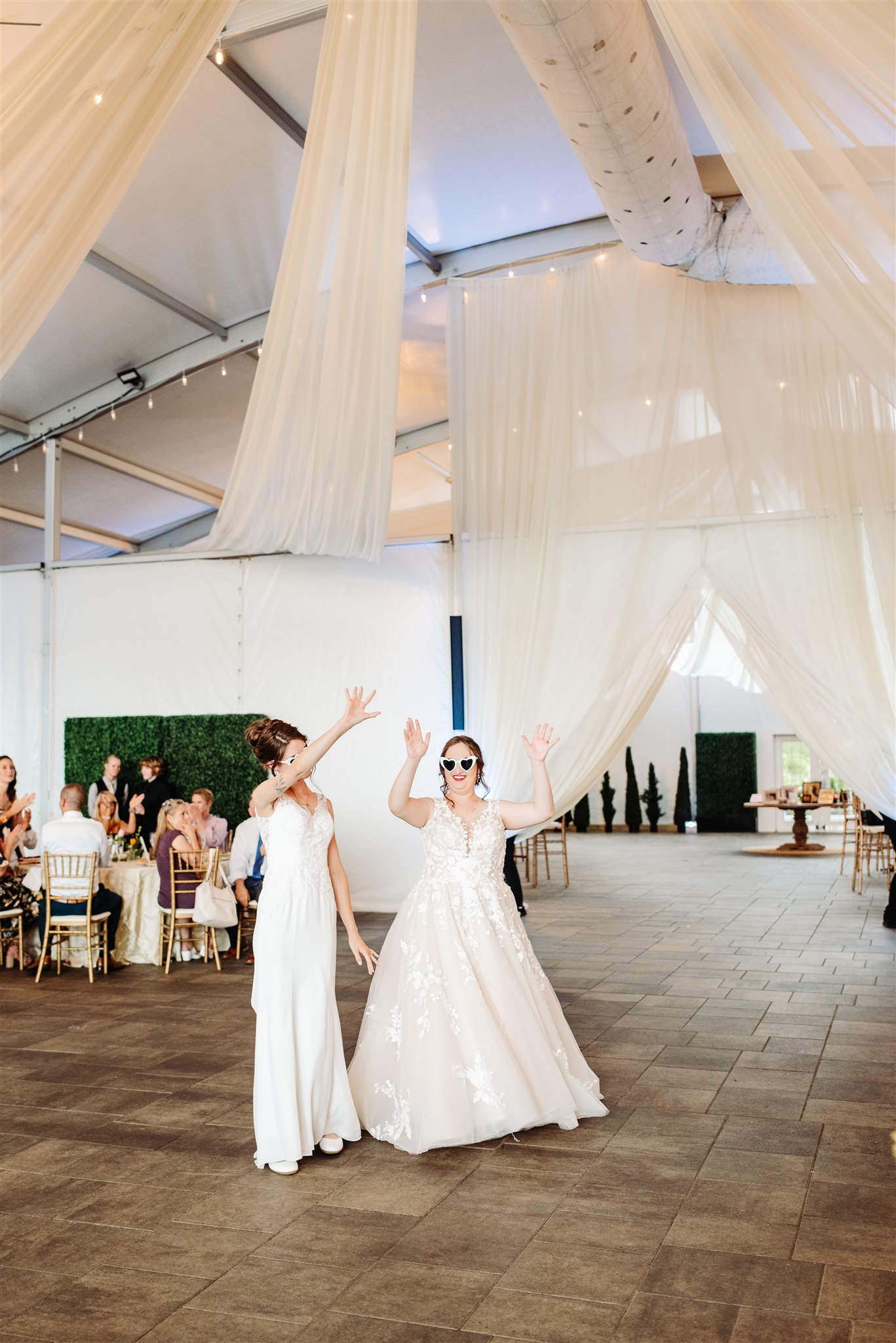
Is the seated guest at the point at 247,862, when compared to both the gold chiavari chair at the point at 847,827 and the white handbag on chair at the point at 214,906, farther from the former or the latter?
the gold chiavari chair at the point at 847,827

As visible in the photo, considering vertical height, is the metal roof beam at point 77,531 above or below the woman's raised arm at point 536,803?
above

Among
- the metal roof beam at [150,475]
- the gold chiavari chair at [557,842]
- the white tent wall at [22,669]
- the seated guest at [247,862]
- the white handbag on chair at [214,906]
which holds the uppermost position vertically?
the metal roof beam at [150,475]

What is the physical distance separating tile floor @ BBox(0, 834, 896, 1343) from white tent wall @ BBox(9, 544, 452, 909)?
3.77 m

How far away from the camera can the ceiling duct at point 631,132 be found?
3695mm

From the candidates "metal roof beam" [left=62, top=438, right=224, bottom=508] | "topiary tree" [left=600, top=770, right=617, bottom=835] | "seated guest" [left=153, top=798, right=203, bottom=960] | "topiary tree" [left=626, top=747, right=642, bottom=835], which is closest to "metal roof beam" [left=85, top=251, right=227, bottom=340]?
"metal roof beam" [left=62, top=438, right=224, bottom=508]

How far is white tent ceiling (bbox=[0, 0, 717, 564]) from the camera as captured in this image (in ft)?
24.0

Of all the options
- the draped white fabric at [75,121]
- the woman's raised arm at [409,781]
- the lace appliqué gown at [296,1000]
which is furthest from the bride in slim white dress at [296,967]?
the draped white fabric at [75,121]

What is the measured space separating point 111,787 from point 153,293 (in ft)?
14.7

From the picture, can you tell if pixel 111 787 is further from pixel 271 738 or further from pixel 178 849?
pixel 271 738

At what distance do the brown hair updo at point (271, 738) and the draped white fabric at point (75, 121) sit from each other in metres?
1.71

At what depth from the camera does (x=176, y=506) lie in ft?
41.9

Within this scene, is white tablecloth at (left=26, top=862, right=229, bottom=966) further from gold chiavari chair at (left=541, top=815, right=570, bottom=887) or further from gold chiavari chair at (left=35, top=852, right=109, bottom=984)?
gold chiavari chair at (left=541, top=815, right=570, bottom=887)

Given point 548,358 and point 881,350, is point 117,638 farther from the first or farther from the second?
point 881,350

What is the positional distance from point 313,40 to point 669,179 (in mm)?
2676
